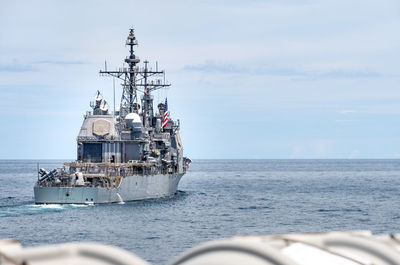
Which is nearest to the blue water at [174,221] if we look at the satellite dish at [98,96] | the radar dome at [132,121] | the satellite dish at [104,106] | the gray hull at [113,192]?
the gray hull at [113,192]

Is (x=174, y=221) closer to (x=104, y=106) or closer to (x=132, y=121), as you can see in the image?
(x=132, y=121)

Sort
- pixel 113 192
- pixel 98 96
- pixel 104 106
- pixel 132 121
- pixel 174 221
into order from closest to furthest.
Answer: pixel 174 221 → pixel 113 192 → pixel 98 96 → pixel 104 106 → pixel 132 121

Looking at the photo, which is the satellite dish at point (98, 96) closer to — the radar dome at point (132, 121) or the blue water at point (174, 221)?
the radar dome at point (132, 121)

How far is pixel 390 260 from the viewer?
28.7 ft

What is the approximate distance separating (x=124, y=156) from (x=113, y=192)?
8929 mm

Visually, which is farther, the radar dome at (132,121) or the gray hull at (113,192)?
the radar dome at (132,121)

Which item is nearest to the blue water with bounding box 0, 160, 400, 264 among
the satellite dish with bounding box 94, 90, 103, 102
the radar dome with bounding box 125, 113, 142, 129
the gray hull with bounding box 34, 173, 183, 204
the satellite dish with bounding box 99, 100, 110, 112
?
the gray hull with bounding box 34, 173, 183, 204

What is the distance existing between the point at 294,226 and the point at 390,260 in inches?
1291

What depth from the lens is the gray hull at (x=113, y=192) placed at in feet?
165

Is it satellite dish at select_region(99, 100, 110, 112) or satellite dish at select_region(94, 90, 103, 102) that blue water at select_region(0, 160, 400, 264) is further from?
satellite dish at select_region(94, 90, 103, 102)

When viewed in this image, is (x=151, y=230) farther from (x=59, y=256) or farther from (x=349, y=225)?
(x=59, y=256)

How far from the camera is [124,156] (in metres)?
62.2

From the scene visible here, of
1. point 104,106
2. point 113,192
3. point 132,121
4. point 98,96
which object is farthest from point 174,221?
point 98,96

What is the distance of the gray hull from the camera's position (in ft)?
165
